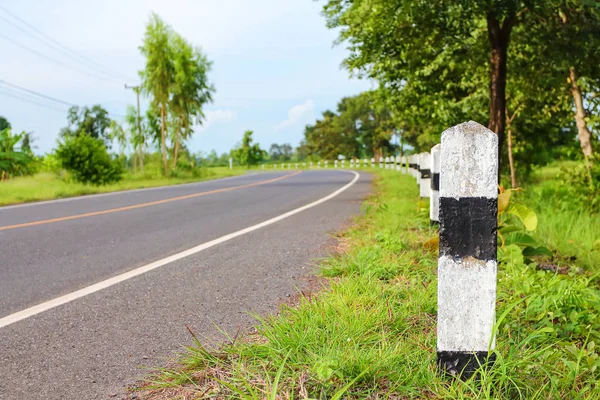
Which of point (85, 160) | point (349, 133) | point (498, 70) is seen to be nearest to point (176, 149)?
point (85, 160)

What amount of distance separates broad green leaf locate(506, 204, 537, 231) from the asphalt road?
1843 mm

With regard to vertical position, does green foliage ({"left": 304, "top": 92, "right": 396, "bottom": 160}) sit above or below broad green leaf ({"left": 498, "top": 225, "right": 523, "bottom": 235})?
above

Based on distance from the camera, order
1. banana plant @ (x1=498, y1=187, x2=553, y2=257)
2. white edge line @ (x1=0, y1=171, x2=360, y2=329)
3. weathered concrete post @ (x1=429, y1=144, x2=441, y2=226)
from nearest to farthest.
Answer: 1. white edge line @ (x1=0, y1=171, x2=360, y2=329)
2. banana plant @ (x1=498, y1=187, x2=553, y2=257)
3. weathered concrete post @ (x1=429, y1=144, x2=441, y2=226)

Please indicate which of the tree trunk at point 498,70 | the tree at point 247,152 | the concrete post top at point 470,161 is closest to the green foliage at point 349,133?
the tree at point 247,152

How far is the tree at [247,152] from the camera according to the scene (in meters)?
68.7

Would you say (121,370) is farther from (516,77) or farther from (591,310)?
(516,77)

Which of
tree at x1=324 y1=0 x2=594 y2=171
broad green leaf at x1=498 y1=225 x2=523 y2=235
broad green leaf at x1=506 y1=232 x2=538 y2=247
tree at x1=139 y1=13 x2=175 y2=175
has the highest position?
tree at x1=139 y1=13 x2=175 y2=175

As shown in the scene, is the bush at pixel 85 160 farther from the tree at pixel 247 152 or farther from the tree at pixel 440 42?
the tree at pixel 247 152

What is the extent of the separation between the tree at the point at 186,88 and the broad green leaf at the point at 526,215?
98.3 ft

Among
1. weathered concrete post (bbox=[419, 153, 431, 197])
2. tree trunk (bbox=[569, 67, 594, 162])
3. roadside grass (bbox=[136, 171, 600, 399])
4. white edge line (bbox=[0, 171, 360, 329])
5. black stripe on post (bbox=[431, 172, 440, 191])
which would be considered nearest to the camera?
roadside grass (bbox=[136, 171, 600, 399])

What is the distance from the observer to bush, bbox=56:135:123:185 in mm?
20672

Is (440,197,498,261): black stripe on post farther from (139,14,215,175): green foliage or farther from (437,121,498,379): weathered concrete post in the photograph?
(139,14,215,175): green foliage

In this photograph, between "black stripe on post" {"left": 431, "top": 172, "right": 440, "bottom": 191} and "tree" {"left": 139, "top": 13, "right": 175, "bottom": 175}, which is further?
"tree" {"left": 139, "top": 13, "right": 175, "bottom": 175}

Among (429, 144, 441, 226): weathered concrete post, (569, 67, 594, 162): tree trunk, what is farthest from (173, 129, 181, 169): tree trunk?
(429, 144, 441, 226): weathered concrete post
